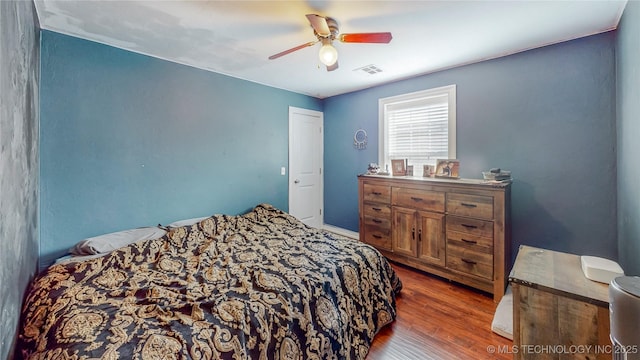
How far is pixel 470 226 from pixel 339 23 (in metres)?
2.27

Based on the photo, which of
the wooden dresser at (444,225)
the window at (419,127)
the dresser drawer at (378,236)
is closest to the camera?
the wooden dresser at (444,225)

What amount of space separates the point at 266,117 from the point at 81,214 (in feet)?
7.89

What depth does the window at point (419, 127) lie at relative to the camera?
3.17 meters

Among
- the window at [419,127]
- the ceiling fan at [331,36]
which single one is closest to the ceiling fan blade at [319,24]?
the ceiling fan at [331,36]

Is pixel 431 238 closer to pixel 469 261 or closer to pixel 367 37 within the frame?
pixel 469 261

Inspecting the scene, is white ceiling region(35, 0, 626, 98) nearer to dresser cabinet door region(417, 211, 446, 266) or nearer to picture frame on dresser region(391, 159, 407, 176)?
picture frame on dresser region(391, 159, 407, 176)

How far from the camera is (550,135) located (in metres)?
2.48

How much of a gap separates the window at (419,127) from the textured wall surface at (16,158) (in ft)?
11.7

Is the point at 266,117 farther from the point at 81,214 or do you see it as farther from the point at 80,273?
the point at 80,273

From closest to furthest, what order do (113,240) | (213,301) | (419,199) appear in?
(213,301)
(113,240)
(419,199)

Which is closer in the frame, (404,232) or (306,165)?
(404,232)

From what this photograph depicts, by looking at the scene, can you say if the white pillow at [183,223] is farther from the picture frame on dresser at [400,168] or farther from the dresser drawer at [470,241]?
the dresser drawer at [470,241]

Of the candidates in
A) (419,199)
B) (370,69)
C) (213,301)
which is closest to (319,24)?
(370,69)

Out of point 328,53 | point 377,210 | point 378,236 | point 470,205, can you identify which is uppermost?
point 328,53
